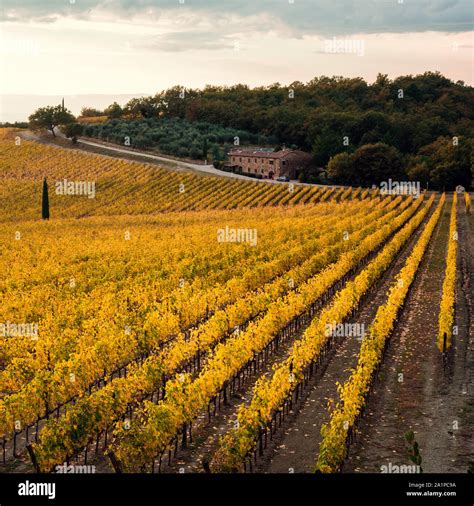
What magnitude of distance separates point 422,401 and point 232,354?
5.65 metres

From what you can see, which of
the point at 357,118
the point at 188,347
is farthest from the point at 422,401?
the point at 357,118

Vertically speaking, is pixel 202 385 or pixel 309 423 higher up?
pixel 202 385

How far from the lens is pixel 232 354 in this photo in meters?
20.8

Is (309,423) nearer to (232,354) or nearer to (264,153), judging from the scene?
(232,354)

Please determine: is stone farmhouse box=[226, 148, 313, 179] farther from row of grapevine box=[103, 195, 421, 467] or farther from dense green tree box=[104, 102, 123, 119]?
row of grapevine box=[103, 195, 421, 467]

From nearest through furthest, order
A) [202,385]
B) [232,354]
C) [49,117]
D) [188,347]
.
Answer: [202,385] → [232,354] → [188,347] → [49,117]

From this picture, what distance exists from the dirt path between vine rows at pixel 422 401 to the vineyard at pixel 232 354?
0.21ft

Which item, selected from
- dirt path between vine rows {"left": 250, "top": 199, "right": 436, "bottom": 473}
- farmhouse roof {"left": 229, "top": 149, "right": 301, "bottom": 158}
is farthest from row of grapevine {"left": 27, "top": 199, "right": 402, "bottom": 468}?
farmhouse roof {"left": 229, "top": 149, "right": 301, "bottom": 158}

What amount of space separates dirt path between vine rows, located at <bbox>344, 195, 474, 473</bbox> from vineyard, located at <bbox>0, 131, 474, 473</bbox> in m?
0.07
